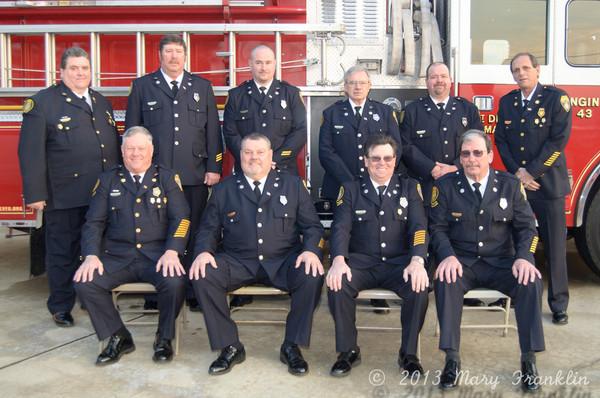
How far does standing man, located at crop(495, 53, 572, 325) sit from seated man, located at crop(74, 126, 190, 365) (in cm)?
229

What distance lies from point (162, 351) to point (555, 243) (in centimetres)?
269

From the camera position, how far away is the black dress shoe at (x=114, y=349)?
3.43 m

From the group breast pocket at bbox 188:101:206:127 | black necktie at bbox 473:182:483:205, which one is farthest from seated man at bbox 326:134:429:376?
breast pocket at bbox 188:101:206:127

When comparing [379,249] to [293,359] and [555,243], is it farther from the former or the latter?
[555,243]

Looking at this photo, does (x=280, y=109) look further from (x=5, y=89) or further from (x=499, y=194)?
(x=5, y=89)

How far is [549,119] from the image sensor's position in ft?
13.3

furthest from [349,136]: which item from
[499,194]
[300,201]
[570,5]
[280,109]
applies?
[570,5]

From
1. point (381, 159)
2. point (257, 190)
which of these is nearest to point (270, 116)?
point (257, 190)

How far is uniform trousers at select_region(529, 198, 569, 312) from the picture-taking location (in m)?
4.12

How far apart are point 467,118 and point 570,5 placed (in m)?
1.22

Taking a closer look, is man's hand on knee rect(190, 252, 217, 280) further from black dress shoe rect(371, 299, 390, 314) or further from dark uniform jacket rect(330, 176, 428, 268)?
black dress shoe rect(371, 299, 390, 314)

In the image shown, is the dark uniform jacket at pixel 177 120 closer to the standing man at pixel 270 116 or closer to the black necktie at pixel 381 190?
the standing man at pixel 270 116

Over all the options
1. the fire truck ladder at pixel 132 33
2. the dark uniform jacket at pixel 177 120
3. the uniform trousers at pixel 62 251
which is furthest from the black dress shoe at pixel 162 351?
the fire truck ladder at pixel 132 33

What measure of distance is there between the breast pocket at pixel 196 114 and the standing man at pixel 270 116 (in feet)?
0.52
